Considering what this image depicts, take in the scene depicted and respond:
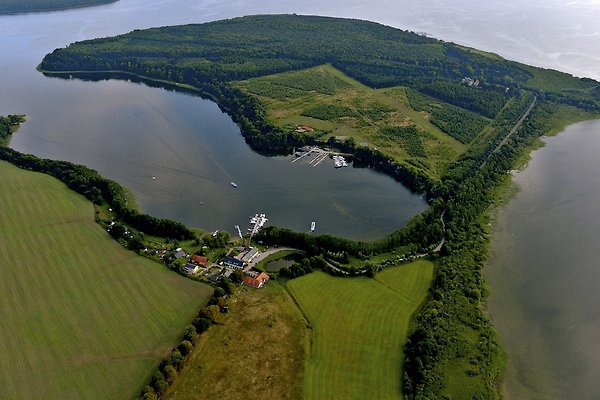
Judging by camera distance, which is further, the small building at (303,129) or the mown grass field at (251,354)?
the small building at (303,129)

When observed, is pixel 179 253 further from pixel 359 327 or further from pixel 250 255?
pixel 359 327

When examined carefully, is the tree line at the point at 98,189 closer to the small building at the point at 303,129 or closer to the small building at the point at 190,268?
the small building at the point at 190,268

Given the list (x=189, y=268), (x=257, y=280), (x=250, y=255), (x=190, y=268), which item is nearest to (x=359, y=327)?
(x=257, y=280)

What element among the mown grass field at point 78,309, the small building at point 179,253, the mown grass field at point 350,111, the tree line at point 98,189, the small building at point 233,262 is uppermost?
the mown grass field at point 350,111

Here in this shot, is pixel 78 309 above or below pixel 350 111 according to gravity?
below

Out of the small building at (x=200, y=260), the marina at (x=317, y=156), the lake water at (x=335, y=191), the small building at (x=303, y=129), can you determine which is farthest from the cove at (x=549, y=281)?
the small building at (x=303, y=129)

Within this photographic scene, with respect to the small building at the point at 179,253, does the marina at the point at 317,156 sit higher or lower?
higher
